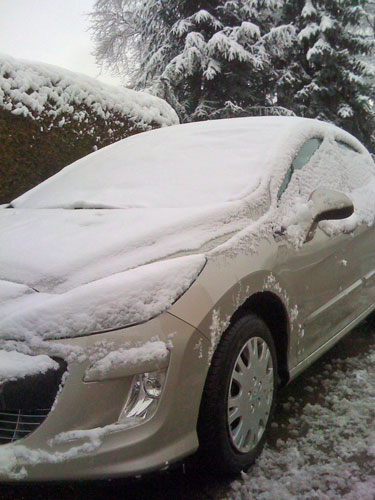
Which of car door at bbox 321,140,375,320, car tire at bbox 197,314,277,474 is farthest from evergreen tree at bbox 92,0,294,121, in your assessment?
car tire at bbox 197,314,277,474

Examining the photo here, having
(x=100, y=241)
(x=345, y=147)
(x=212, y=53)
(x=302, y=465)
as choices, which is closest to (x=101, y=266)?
(x=100, y=241)

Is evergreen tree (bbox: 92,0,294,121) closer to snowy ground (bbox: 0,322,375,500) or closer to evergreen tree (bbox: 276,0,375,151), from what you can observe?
evergreen tree (bbox: 276,0,375,151)

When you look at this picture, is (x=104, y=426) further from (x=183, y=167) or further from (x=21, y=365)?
(x=183, y=167)

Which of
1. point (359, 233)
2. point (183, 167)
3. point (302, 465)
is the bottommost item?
point (302, 465)

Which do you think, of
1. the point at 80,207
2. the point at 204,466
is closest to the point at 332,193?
the point at 80,207

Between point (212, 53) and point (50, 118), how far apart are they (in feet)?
23.8

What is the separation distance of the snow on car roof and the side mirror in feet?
0.76

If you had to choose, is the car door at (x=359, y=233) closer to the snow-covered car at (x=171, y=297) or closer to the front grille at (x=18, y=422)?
the snow-covered car at (x=171, y=297)

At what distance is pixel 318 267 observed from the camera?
2348 mm

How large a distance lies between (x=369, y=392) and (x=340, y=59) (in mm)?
11814

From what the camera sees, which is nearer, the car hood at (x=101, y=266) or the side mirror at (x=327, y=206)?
the car hood at (x=101, y=266)

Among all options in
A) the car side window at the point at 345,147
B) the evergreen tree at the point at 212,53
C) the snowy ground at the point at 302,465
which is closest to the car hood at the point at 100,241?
the snowy ground at the point at 302,465

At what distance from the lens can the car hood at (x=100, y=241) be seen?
1.64m

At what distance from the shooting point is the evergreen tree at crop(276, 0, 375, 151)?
12.2 m
